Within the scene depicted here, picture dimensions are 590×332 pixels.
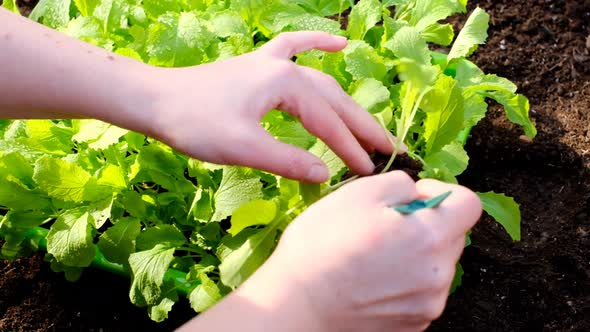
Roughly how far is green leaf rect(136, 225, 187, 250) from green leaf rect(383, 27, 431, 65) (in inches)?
19.6

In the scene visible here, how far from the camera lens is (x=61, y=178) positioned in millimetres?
1299

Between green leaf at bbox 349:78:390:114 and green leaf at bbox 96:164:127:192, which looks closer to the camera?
green leaf at bbox 349:78:390:114

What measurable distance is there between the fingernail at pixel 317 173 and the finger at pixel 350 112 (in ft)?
0.34

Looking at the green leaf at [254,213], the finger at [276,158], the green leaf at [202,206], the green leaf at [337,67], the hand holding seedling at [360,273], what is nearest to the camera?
the hand holding seedling at [360,273]

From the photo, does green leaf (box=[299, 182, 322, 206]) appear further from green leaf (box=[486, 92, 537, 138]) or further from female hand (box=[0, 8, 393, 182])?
green leaf (box=[486, 92, 537, 138])

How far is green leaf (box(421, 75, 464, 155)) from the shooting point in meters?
1.09

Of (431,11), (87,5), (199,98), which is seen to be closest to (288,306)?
(199,98)

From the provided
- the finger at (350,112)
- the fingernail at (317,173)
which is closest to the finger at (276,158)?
the fingernail at (317,173)

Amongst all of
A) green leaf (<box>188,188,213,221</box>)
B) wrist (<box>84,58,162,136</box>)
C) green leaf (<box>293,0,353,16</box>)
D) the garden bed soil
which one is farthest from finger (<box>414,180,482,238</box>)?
green leaf (<box>293,0,353,16</box>)

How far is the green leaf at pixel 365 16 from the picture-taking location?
4.81 feet

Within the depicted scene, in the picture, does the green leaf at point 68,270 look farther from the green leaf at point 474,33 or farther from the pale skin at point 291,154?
the green leaf at point 474,33

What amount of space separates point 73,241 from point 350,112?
0.58 metres

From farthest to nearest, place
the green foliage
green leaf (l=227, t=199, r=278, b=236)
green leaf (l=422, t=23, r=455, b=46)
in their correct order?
green leaf (l=422, t=23, r=455, b=46) → the green foliage → green leaf (l=227, t=199, r=278, b=236)

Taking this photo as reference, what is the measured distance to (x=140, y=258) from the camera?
4.22 ft
